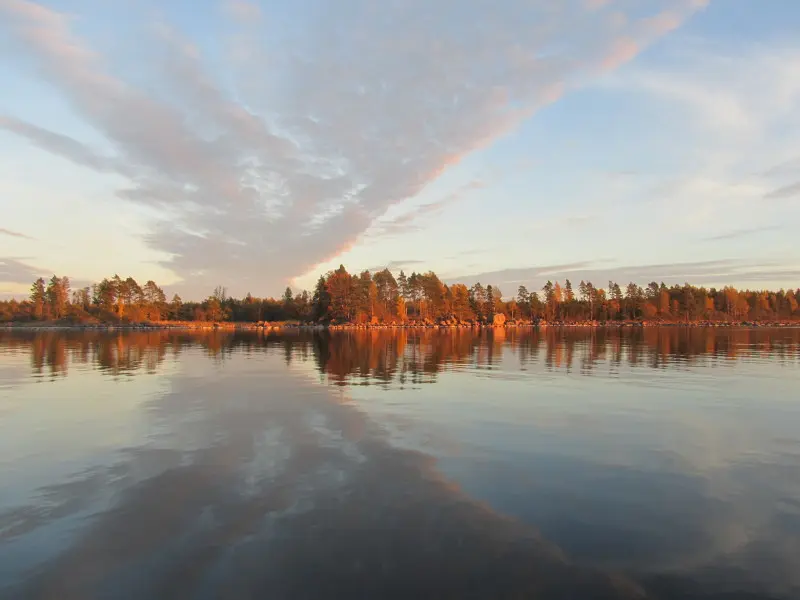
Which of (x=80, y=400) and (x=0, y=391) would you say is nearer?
(x=80, y=400)

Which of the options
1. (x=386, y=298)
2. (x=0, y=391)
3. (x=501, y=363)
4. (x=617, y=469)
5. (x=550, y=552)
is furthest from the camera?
(x=386, y=298)

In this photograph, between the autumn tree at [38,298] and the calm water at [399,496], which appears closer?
the calm water at [399,496]

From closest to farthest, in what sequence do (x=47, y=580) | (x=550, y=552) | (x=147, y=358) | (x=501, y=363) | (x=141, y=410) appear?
(x=47, y=580) → (x=550, y=552) → (x=141, y=410) → (x=501, y=363) → (x=147, y=358)

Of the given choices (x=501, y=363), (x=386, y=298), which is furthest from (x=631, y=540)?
(x=386, y=298)

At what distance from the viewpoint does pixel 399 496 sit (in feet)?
37.9

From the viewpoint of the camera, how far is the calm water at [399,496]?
8.07m

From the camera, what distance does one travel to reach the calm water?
26.5 feet

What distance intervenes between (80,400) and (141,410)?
4728 mm

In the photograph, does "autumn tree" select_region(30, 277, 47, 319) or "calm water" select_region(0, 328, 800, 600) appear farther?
"autumn tree" select_region(30, 277, 47, 319)

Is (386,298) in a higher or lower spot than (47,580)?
higher

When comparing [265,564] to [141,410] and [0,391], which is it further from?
[0,391]

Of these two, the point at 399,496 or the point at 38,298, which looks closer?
the point at 399,496

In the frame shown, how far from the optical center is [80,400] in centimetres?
2378

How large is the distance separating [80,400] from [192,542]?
18.7 m
